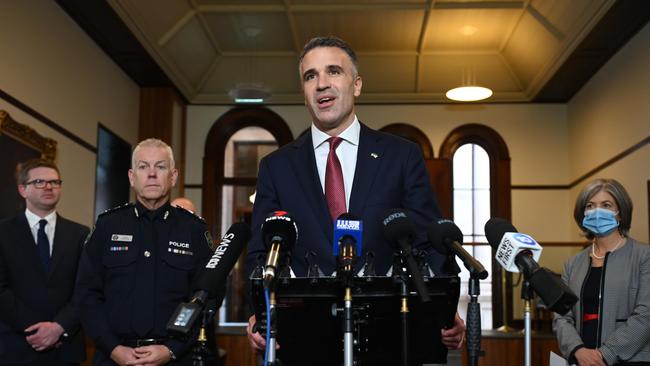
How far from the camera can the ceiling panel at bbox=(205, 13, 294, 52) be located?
8898mm

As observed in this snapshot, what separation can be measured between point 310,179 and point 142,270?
110 centimetres

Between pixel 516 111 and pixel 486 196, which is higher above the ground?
pixel 516 111

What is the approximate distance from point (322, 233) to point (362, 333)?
519mm

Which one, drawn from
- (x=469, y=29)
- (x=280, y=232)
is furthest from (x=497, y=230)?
(x=469, y=29)

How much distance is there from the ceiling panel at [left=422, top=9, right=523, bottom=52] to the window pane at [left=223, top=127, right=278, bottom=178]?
8.82 feet

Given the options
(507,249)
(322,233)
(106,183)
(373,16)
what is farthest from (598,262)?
(106,183)

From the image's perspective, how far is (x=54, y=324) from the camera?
4090 millimetres

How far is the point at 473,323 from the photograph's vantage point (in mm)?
1818

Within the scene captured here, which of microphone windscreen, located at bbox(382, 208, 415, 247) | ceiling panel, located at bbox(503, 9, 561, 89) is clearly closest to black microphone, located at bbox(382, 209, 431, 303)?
microphone windscreen, located at bbox(382, 208, 415, 247)

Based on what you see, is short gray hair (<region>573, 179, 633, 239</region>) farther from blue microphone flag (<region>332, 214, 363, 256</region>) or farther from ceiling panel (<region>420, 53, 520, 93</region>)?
ceiling panel (<region>420, 53, 520, 93</region>)

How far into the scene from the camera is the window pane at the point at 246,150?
1105 cm

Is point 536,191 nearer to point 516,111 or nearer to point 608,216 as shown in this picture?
point 516,111

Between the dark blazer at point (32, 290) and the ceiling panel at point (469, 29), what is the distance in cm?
544

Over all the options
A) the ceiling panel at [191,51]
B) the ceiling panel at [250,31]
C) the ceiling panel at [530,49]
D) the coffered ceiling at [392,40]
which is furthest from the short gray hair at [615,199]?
the ceiling panel at [191,51]
